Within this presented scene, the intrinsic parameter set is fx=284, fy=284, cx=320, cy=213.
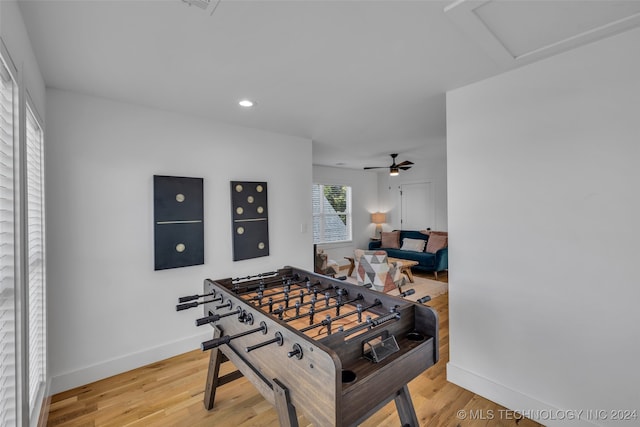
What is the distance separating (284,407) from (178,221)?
6.74ft

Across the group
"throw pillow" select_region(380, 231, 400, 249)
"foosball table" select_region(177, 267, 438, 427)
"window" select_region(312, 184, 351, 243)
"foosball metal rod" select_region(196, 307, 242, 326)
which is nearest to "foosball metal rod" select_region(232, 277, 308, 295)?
"foosball table" select_region(177, 267, 438, 427)

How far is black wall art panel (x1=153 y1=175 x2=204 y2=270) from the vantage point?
2602 millimetres

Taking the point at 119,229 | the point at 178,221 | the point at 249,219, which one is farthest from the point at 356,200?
the point at 119,229

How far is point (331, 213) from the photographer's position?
6.85 m

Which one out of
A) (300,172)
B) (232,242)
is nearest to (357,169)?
(300,172)

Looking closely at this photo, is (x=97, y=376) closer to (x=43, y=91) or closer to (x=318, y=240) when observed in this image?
(x=43, y=91)

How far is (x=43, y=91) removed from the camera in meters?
2.05

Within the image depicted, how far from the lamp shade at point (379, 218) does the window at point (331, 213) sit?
0.74 m

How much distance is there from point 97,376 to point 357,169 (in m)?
6.06

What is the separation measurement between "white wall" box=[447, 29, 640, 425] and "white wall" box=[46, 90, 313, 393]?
7.47 feet

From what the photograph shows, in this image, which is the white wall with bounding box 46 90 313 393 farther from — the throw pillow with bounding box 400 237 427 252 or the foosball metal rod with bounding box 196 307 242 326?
Answer: the throw pillow with bounding box 400 237 427 252

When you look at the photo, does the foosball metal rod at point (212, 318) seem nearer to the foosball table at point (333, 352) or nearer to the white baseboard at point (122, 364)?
the foosball table at point (333, 352)

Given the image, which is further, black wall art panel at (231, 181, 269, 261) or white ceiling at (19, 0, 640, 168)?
black wall art panel at (231, 181, 269, 261)

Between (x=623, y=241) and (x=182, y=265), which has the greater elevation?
(x=623, y=241)
